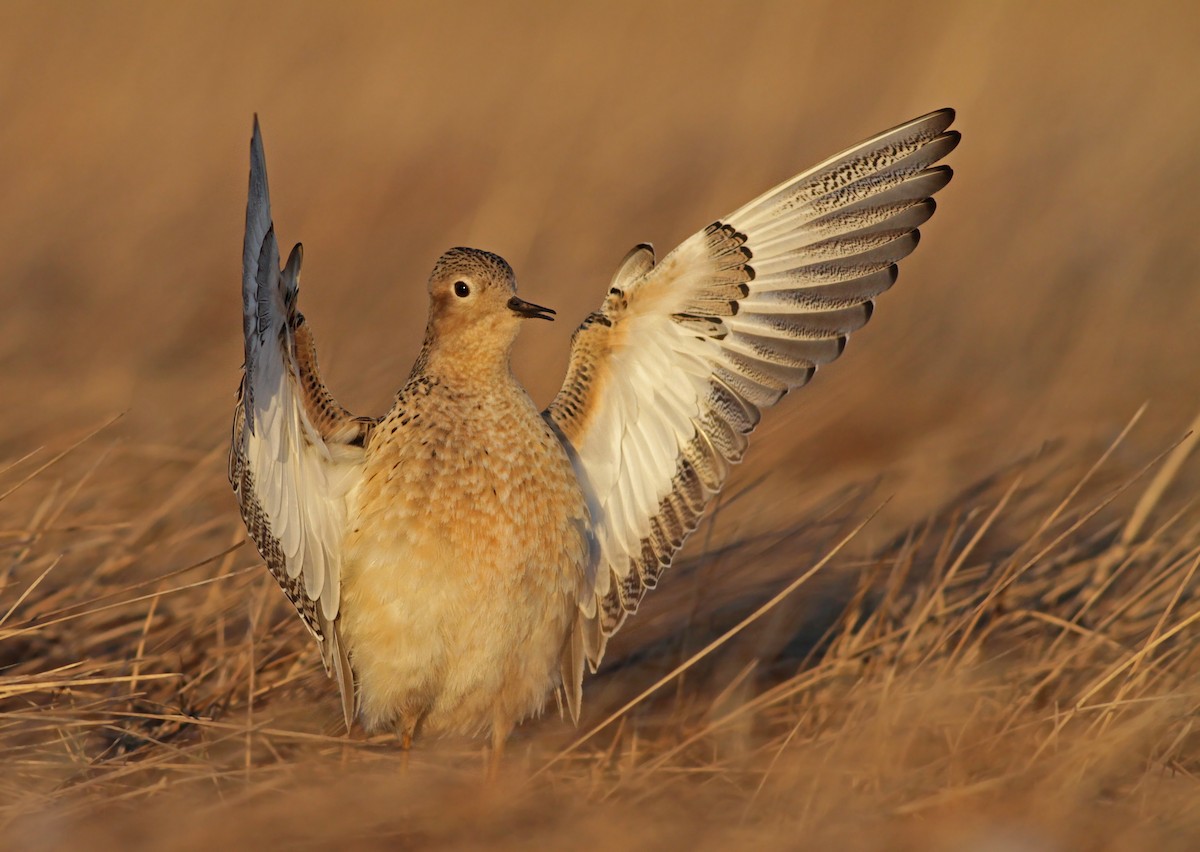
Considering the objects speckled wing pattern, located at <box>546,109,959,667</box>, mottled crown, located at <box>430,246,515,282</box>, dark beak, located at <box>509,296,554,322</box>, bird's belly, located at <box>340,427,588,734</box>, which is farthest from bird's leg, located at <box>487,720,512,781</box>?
mottled crown, located at <box>430,246,515,282</box>

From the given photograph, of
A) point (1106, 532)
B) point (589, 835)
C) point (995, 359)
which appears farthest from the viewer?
point (995, 359)

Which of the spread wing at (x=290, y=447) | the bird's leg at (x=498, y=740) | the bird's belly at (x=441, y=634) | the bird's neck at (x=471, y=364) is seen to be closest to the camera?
the spread wing at (x=290, y=447)

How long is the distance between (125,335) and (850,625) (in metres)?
4.82

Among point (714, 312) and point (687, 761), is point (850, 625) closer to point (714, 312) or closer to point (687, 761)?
point (687, 761)

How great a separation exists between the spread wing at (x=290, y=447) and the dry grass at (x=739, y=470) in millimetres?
428

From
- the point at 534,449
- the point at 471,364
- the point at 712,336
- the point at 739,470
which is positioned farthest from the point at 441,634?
the point at 739,470

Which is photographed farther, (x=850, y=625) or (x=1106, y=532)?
(x=1106, y=532)

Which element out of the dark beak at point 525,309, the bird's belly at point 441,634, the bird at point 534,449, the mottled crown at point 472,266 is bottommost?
the bird's belly at point 441,634

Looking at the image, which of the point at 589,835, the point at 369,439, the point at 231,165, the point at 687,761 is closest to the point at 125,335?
the point at 231,165

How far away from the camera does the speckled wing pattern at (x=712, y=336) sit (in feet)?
15.3

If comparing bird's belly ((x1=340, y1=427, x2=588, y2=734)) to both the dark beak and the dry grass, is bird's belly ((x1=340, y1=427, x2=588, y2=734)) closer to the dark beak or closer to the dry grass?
the dry grass

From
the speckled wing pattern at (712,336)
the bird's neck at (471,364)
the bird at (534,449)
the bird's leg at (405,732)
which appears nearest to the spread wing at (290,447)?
the bird at (534,449)

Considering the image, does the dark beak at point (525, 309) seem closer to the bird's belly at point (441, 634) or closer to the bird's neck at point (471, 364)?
the bird's neck at point (471, 364)

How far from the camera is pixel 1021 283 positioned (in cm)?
879
